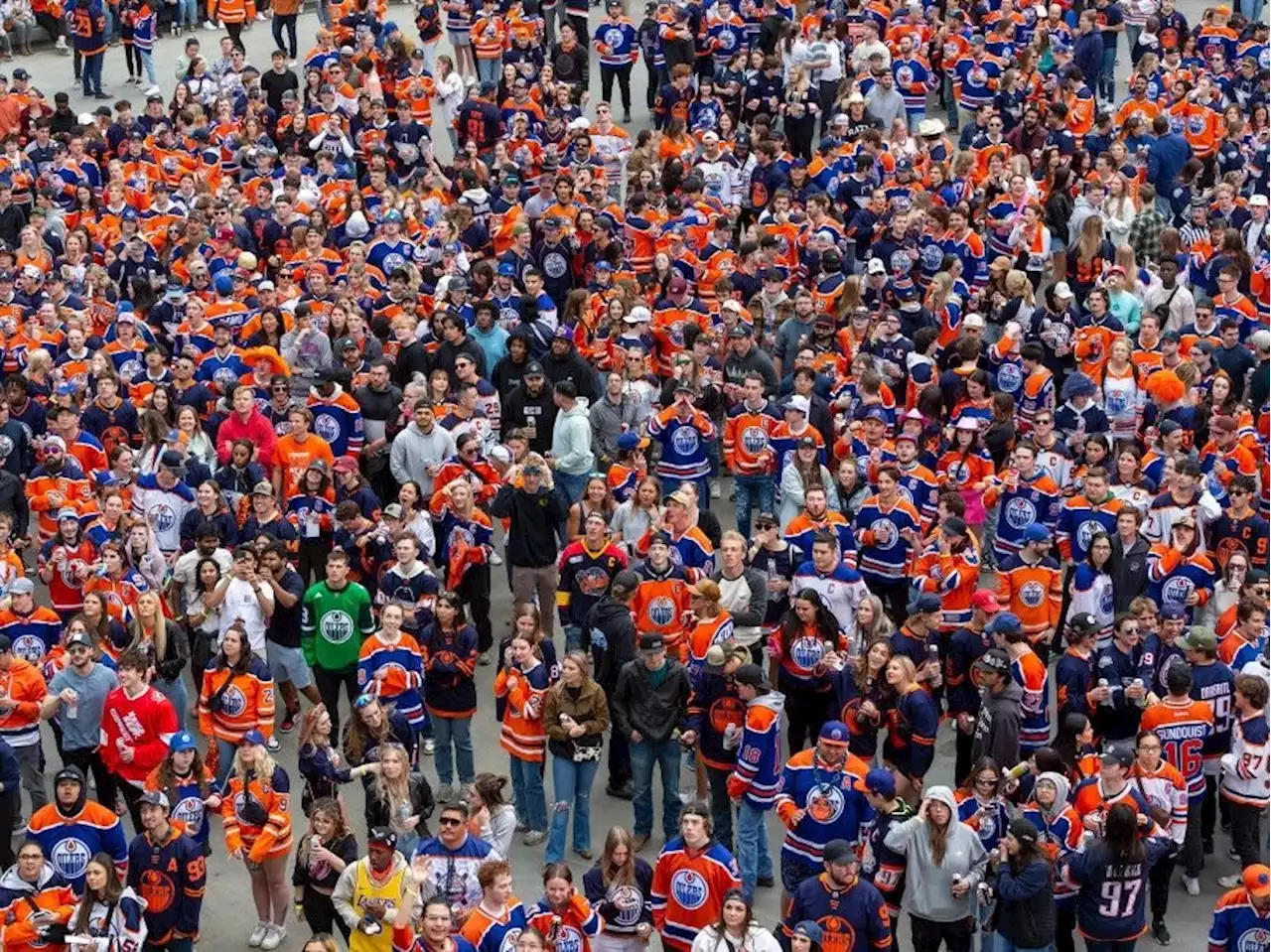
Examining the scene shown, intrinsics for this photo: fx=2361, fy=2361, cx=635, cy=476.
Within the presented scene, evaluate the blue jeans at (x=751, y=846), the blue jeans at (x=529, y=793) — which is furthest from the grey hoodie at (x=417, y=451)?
the blue jeans at (x=751, y=846)

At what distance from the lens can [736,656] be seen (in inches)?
543

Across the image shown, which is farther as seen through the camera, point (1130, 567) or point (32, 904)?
point (1130, 567)

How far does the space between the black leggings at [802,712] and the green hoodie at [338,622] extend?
2690 mm

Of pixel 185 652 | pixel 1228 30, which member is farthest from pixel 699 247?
pixel 1228 30

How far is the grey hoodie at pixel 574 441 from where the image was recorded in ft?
Result: 55.7

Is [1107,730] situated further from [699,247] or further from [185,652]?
[699,247]

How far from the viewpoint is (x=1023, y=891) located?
1244 centimetres

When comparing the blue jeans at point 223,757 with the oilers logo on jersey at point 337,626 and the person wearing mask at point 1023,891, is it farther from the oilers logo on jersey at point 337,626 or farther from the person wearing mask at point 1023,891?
the person wearing mask at point 1023,891

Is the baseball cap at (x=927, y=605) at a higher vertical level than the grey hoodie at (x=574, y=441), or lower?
higher

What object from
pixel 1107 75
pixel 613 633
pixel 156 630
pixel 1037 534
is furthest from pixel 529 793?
pixel 1107 75

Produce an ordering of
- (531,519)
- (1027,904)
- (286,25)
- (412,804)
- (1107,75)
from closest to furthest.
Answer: (1027,904) < (412,804) < (531,519) < (1107,75) < (286,25)

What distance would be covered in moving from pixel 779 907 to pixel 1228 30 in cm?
1575

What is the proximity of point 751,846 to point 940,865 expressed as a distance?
1534mm

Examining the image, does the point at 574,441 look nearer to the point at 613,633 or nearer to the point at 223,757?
the point at 613,633
